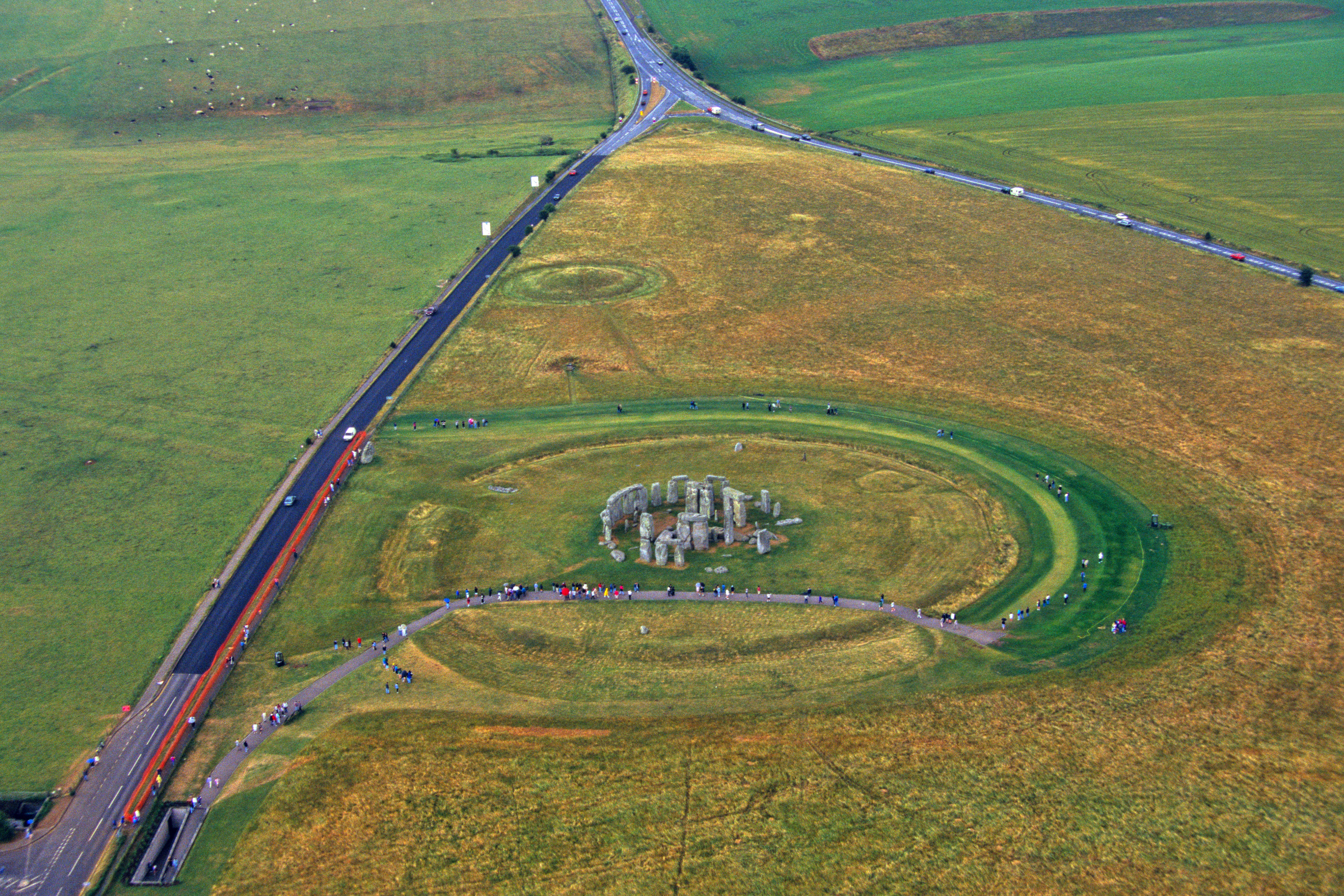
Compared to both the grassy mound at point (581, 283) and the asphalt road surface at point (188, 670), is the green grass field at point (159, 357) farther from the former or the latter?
the grassy mound at point (581, 283)

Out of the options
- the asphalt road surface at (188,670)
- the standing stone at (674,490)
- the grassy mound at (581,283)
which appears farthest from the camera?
the grassy mound at (581,283)

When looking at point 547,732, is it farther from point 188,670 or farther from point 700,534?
point 188,670

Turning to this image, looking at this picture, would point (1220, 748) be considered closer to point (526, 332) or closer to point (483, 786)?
point (483, 786)

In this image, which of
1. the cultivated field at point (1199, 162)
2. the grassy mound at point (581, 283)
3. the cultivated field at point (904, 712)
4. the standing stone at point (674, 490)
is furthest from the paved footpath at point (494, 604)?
the cultivated field at point (1199, 162)

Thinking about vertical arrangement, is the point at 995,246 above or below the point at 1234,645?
above

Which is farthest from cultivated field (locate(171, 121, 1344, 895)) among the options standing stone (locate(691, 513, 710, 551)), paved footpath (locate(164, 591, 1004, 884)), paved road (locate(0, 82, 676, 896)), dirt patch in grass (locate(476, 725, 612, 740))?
standing stone (locate(691, 513, 710, 551))

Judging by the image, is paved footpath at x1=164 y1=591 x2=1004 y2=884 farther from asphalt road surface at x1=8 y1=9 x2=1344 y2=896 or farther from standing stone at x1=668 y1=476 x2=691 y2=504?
standing stone at x1=668 y1=476 x2=691 y2=504

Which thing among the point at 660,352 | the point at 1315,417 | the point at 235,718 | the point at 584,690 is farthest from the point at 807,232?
the point at 235,718
